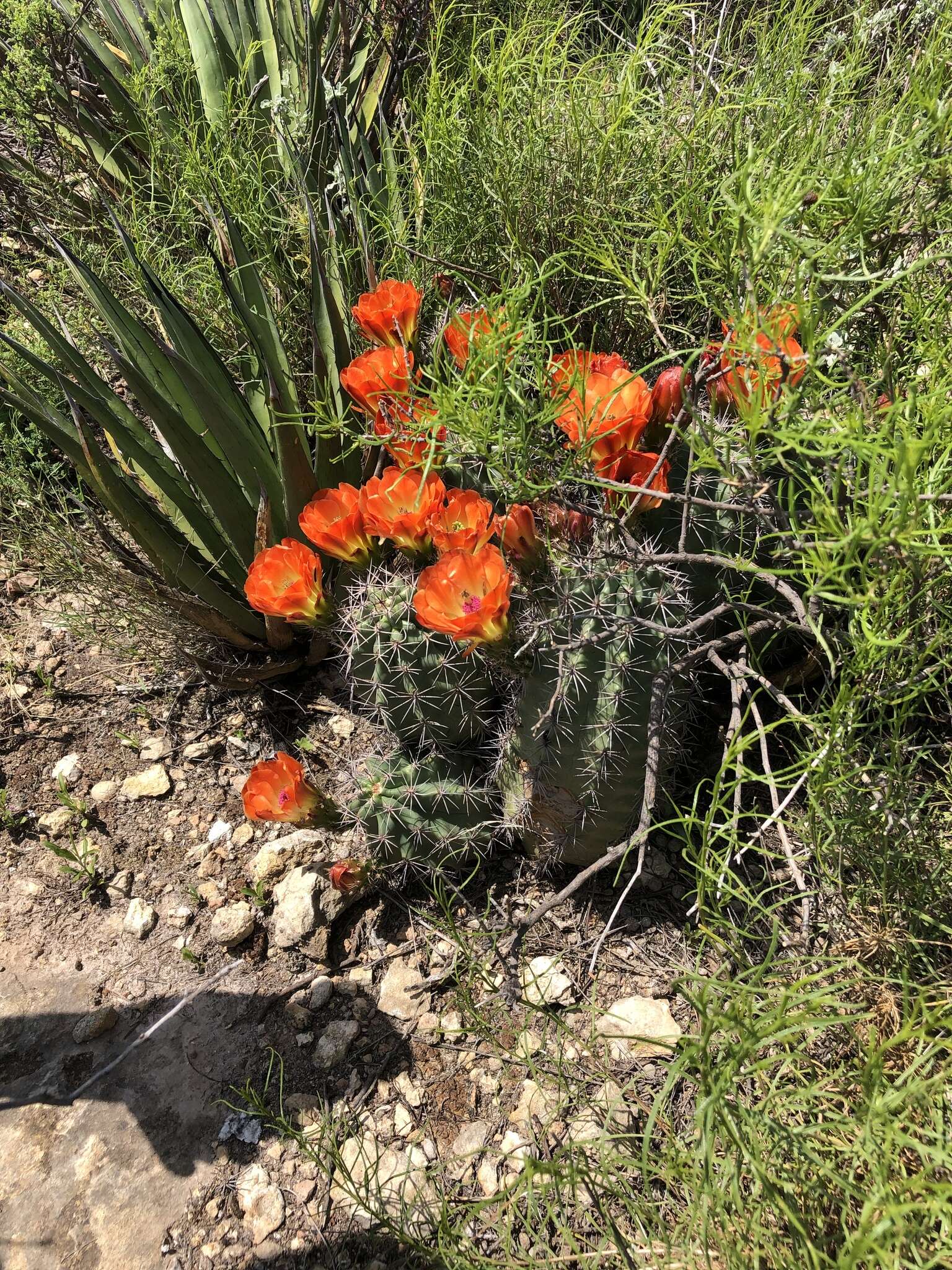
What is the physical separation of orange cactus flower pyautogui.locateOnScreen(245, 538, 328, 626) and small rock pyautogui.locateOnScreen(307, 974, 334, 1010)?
26.5 inches

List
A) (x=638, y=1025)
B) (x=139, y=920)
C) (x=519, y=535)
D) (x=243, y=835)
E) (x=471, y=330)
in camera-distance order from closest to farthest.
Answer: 1. (x=471, y=330)
2. (x=519, y=535)
3. (x=638, y=1025)
4. (x=139, y=920)
5. (x=243, y=835)

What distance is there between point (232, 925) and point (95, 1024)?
288 millimetres

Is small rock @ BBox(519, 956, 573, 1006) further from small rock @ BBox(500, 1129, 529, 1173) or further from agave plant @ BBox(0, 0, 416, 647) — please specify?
Result: agave plant @ BBox(0, 0, 416, 647)

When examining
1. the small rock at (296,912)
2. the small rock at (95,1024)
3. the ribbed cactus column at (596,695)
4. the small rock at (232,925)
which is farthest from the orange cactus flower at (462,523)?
the small rock at (95,1024)

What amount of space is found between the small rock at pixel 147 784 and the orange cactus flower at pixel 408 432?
3.19 ft

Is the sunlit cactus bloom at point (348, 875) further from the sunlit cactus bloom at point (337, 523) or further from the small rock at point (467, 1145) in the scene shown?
the sunlit cactus bloom at point (337, 523)

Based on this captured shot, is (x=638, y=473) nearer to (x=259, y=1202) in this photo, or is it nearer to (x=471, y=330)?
(x=471, y=330)

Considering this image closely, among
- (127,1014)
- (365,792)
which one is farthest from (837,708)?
(127,1014)

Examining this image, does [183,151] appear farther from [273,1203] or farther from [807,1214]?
[807,1214]

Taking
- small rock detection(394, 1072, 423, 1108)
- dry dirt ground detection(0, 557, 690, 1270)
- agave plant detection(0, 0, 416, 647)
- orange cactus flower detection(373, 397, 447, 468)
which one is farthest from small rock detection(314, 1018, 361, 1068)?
orange cactus flower detection(373, 397, 447, 468)

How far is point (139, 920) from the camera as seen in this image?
5.49ft

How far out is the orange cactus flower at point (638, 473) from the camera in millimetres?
1233

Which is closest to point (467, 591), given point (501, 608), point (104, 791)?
point (501, 608)

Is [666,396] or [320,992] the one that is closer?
[666,396]
